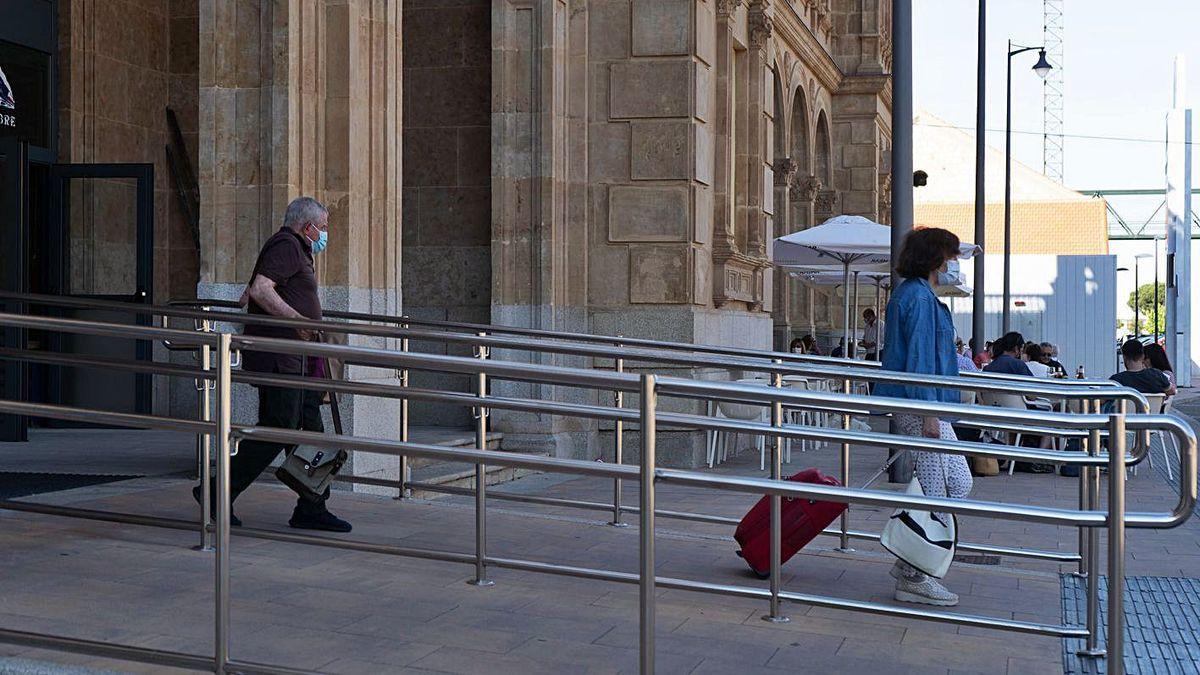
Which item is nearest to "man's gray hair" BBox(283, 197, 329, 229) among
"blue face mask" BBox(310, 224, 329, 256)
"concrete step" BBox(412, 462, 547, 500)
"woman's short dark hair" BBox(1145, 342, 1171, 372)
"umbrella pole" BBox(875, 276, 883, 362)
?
"blue face mask" BBox(310, 224, 329, 256)

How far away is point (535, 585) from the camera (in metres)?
6.93

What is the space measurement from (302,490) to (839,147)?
1043 inches

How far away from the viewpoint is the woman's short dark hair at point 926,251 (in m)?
7.10

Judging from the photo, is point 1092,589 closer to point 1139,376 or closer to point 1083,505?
point 1083,505

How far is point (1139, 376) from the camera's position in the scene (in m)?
15.2

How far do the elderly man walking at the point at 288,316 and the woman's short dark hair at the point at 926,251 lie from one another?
3.04 meters

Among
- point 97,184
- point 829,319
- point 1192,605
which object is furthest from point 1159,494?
point 829,319

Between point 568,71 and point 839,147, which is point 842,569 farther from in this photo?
point 839,147

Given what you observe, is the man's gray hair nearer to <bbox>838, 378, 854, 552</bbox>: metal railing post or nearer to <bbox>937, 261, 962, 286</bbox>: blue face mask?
<bbox>838, 378, 854, 552</bbox>: metal railing post

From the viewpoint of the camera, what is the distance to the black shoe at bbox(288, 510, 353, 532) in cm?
794

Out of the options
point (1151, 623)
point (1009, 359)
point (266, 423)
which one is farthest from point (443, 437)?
point (1151, 623)

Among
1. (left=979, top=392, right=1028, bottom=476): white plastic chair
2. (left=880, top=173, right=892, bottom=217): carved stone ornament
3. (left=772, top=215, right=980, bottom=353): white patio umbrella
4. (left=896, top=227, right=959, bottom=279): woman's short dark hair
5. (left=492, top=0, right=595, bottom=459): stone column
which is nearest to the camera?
(left=896, top=227, right=959, bottom=279): woman's short dark hair

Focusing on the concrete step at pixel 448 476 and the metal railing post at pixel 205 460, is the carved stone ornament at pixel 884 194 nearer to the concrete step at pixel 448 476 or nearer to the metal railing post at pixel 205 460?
the concrete step at pixel 448 476

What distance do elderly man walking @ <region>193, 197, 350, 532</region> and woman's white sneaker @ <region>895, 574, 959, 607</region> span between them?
2959 mm
